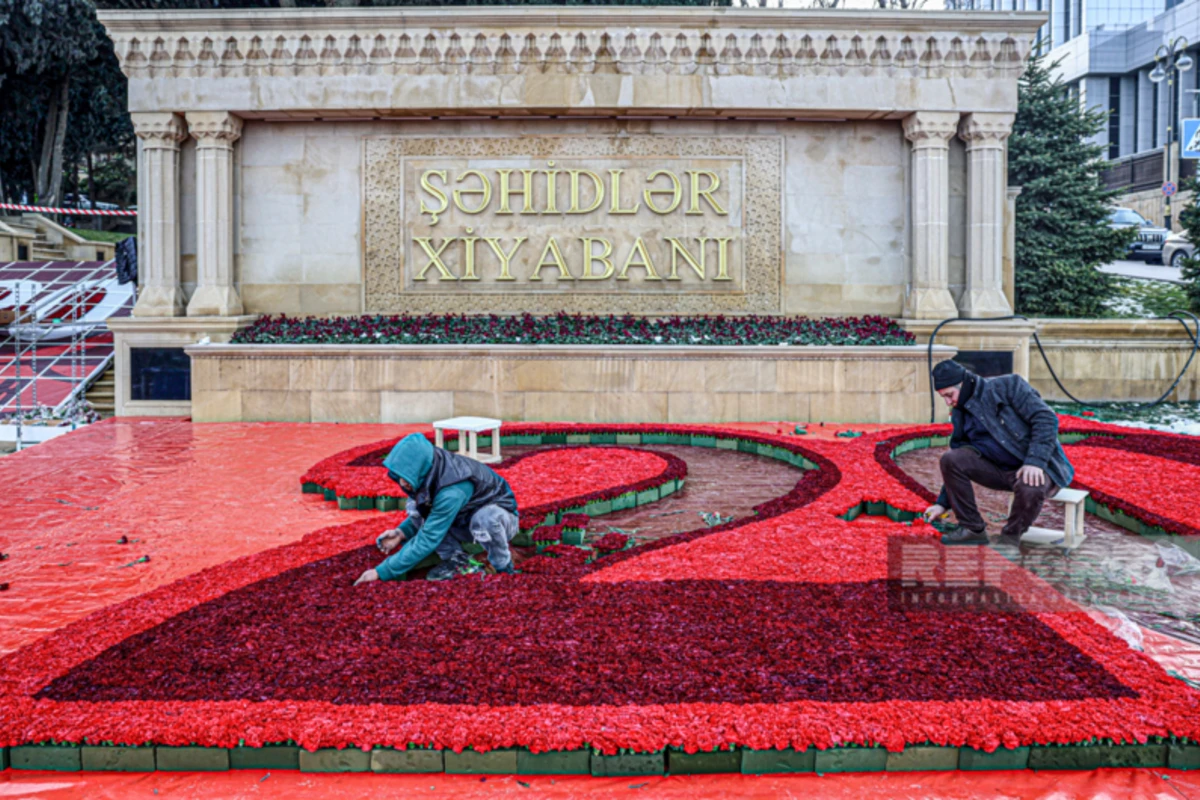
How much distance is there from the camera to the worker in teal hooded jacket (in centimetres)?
598

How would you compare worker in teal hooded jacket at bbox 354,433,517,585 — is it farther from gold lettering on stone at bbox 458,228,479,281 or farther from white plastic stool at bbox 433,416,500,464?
gold lettering on stone at bbox 458,228,479,281

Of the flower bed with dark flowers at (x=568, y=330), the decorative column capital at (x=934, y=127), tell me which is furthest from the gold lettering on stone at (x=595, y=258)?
the decorative column capital at (x=934, y=127)

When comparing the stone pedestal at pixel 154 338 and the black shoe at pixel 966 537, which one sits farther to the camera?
the stone pedestal at pixel 154 338

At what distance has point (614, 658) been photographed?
4.98 metres

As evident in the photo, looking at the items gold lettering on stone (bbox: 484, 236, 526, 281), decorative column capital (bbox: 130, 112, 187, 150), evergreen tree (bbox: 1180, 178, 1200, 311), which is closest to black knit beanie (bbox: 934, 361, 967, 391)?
gold lettering on stone (bbox: 484, 236, 526, 281)

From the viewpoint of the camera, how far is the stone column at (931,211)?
1598 cm

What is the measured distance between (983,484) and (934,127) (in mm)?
10588

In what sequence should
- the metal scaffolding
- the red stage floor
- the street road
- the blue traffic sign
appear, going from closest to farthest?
the red stage floor
the metal scaffolding
the blue traffic sign
the street road

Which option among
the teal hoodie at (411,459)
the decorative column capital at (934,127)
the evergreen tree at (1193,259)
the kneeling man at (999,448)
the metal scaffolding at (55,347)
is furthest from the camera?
the evergreen tree at (1193,259)

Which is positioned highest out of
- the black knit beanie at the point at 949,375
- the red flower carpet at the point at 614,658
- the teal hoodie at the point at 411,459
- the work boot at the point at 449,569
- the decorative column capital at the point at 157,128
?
the decorative column capital at the point at 157,128

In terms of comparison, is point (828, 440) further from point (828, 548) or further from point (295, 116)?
point (295, 116)

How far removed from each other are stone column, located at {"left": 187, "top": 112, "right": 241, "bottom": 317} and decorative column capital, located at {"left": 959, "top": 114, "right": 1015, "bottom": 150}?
12.3 metres

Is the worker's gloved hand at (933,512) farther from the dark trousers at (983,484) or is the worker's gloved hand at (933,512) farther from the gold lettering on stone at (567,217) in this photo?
the gold lettering on stone at (567,217)

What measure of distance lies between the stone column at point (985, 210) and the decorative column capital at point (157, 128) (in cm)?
1316
